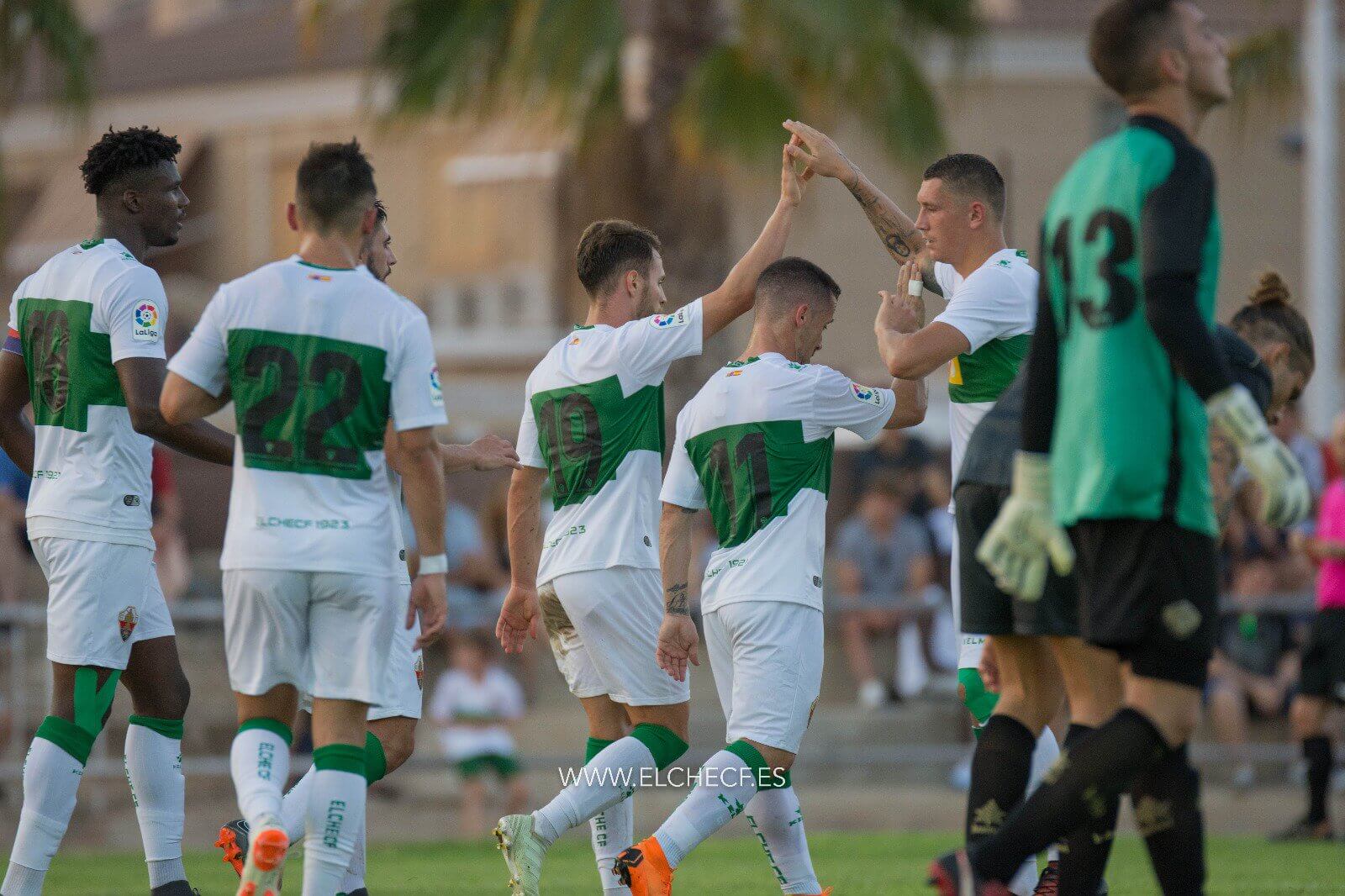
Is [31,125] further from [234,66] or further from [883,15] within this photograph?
[883,15]

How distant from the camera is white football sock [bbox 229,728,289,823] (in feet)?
16.7

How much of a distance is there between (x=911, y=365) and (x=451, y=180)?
2136 cm

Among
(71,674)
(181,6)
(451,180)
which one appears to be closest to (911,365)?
(71,674)

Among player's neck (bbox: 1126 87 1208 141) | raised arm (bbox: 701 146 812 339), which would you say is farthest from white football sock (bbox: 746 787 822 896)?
player's neck (bbox: 1126 87 1208 141)

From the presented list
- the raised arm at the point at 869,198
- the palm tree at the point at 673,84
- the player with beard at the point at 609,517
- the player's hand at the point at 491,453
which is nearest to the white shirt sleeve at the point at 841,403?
the player with beard at the point at 609,517

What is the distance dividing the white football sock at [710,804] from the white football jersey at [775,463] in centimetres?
60

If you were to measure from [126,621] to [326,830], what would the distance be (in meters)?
1.43

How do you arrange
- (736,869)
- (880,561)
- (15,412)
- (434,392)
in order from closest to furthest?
(434,392), (15,412), (736,869), (880,561)

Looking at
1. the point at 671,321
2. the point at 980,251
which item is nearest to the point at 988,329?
the point at 980,251

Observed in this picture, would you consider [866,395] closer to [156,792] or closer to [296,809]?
[296,809]

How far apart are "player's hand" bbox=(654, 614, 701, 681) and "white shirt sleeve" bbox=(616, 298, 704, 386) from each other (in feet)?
2.97

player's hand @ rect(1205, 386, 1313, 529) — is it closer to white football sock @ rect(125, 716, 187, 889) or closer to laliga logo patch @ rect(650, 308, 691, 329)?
laliga logo patch @ rect(650, 308, 691, 329)

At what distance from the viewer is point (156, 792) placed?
20.6 feet

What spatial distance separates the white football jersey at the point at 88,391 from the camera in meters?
6.11
